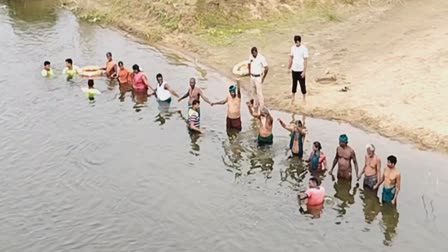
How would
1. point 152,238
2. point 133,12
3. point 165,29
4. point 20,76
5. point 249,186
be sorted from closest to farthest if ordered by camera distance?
point 152,238
point 249,186
point 20,76
point 165,29
point 133,12

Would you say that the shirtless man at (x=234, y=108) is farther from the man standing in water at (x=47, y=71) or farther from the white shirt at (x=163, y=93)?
the man standing in water at (x=47, y=71)

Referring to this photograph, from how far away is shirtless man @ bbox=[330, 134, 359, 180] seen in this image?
1549 cm

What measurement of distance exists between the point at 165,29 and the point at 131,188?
12744 mm

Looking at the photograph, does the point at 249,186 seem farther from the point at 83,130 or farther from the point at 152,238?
the point at 83,130

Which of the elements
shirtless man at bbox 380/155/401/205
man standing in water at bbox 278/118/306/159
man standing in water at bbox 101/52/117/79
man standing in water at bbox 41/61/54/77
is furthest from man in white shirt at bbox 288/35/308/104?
man standing in water at bbox 41/61/54/77

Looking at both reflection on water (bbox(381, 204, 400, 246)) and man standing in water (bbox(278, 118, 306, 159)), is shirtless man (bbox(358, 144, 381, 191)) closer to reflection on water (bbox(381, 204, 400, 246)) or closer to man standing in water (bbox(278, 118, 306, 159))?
reflection on water (bbox(381, 204, 400, 246))

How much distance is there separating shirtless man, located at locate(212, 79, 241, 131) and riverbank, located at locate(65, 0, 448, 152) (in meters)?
1.86

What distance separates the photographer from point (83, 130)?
19031 millimetres

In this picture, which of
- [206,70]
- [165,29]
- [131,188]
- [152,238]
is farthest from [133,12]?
[152,238]

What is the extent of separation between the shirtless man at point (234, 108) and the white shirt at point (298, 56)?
1817mm

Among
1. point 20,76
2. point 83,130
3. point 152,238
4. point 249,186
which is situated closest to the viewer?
point 152,238

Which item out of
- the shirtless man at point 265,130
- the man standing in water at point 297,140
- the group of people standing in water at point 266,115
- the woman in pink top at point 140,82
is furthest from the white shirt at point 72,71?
the man standing in water at point 297,140

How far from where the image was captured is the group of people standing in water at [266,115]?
14773mm

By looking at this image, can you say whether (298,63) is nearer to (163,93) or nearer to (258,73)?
(258,73)
